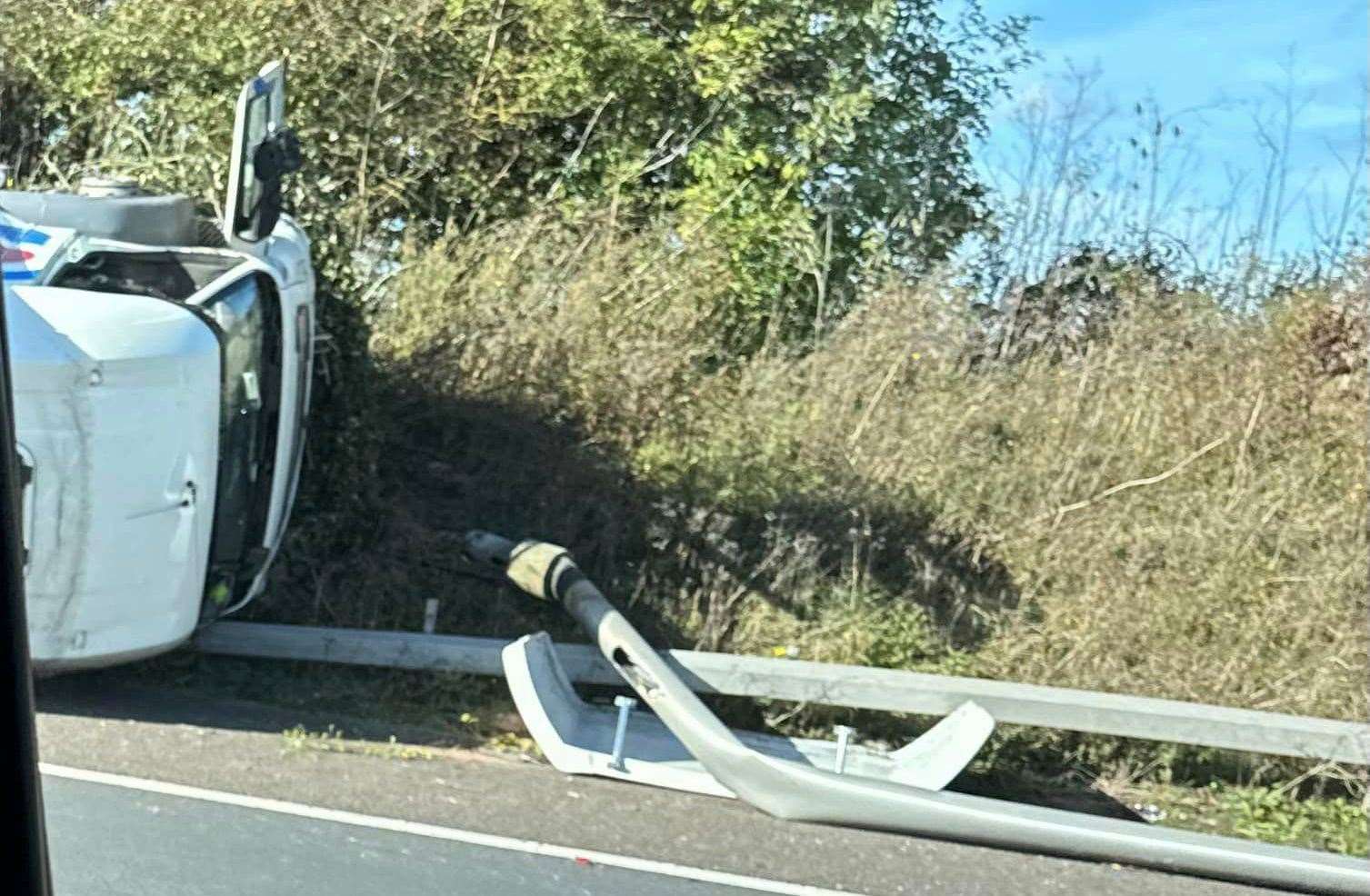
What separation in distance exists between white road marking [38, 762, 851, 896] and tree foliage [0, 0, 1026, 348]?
19.6ft

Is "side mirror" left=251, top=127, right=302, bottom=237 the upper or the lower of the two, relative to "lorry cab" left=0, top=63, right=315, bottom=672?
upper

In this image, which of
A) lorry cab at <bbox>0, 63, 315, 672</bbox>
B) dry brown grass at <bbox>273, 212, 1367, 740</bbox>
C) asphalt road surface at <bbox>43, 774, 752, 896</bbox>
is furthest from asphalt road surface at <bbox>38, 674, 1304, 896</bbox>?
dry brown grass at <bbox>273, 212, 1367, 740</bbox>

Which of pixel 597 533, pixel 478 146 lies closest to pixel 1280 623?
pixel 597 533

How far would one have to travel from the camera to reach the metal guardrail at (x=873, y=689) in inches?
266

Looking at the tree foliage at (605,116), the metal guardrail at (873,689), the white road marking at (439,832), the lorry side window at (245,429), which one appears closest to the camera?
the white road marking at (439,832)

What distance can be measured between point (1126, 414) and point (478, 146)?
204 inches

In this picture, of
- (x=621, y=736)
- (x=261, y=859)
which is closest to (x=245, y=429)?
(x=621, y=736)

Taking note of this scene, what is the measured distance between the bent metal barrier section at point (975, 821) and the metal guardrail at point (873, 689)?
83 cm

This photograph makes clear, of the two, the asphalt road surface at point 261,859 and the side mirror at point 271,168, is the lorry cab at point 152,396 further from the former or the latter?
the asphalt road surface at point 261,859

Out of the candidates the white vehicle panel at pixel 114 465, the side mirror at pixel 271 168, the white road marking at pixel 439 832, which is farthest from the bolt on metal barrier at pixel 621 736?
the side mirror at pixel 271 168

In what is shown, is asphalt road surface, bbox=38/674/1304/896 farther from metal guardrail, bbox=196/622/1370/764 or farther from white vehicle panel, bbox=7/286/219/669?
metal guardrail, bbox=196/622/1370/764

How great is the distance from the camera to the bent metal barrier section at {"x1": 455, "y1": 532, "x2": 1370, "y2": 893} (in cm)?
558

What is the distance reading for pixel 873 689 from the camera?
6.95 metres

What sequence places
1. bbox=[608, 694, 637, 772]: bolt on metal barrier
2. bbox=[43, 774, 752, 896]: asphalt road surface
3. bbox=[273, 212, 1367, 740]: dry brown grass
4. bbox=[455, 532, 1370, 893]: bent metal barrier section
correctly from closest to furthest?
1. bbox=[43, 774, 752, 896]: asphalt road surface
2. bbox=[455, 532, 1370, 893]: bent metal barrier section
3. bbox=[608, 694, 637, 772]: bolt on metal barrier
4. bbox=[273, 212, 1367, 740]: dry brown grass
